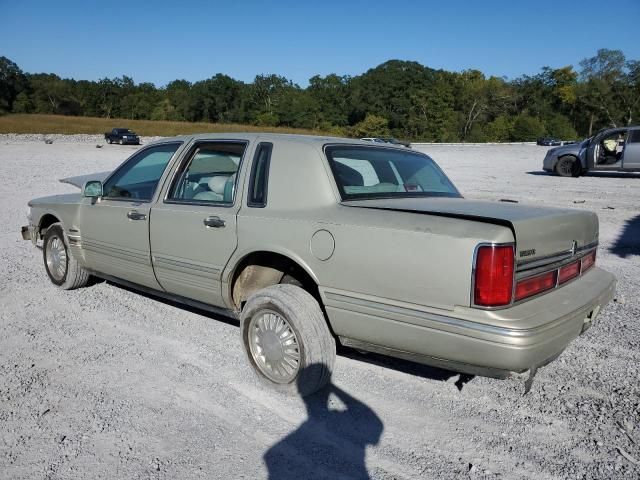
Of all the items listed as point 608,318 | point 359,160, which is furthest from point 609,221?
point 359,160

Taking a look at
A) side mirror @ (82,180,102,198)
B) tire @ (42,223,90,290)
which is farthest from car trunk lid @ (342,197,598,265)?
tire @ (42,223,90,290)

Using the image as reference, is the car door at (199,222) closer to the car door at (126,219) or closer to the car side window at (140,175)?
the car door at (126,219)

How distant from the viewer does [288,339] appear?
330 cm

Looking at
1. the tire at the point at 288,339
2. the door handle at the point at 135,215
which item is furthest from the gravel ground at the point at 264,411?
the door handle at the point at 135,215

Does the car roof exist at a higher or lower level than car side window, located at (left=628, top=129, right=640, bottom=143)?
lower

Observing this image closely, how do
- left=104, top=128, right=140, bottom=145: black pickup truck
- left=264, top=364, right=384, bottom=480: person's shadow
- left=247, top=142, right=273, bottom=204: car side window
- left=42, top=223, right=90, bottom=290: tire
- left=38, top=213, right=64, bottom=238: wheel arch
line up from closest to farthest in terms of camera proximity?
1. left=264, top=364, right=384, bottom=480: person's shadow
2. left=247, top=142, right=273, bottom=204: car side window
3. left=42, top=223, right=90, bottom=290: tire
4. left=38, top=213, right=64, bottom=238: wheel arch
5. left=104, top=128, right=140, bottom=145: black pickup truck

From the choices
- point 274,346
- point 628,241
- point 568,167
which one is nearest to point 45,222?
point 274,346

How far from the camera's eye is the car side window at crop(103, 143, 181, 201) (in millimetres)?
4418

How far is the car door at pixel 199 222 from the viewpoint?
3.68 metres

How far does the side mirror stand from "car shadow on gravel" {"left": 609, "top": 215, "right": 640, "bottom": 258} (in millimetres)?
6522

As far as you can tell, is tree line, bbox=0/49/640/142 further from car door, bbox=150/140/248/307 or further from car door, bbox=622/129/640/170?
car door, bbox=150/140/248/307

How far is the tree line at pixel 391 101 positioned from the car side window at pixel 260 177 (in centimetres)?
8406

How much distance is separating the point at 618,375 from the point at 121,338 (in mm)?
3705

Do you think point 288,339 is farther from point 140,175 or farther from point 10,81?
point 10,81
